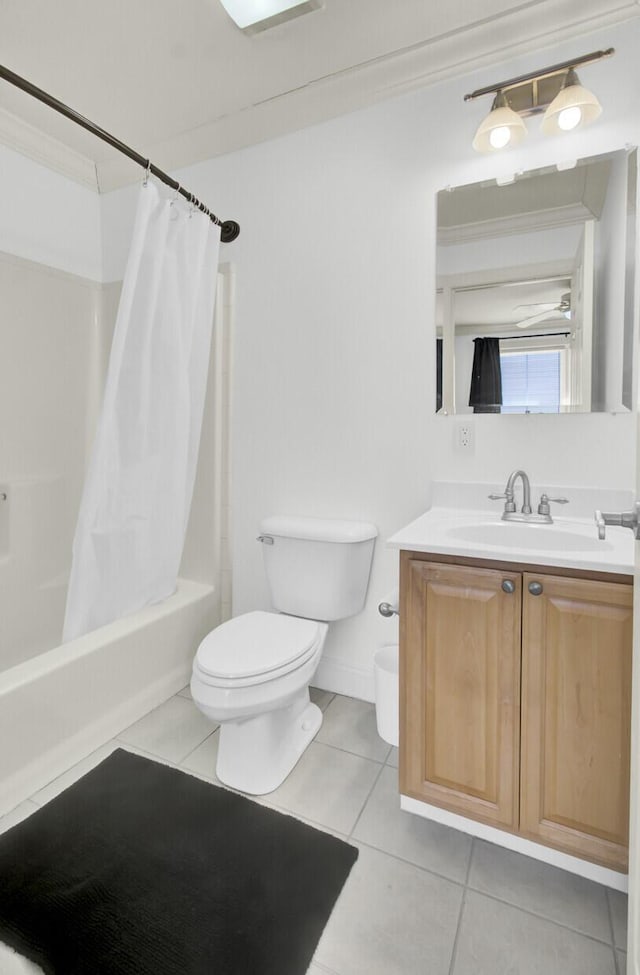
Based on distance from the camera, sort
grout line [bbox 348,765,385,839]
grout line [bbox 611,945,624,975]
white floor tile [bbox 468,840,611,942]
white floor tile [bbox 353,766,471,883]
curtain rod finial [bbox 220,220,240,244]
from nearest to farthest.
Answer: grout line [bbox 611,945,624,975] < white floor tile [bbox 468,840,611,942] < white floor tile [bbox 353,766,471,883] < grout line [bbox 348,765,385,839] < curtain rod finial [bbox 220,220,240,244]

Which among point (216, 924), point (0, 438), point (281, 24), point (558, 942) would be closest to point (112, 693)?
point (216, 924)

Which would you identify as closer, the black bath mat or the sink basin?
the black bath mat

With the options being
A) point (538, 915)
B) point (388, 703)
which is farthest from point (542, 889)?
point (388, 703)

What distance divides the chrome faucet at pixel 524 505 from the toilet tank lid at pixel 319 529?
0.49m

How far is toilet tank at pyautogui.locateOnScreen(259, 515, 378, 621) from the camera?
1813mm

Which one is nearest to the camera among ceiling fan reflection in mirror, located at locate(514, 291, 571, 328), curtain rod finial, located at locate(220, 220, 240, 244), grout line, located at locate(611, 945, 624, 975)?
grout line, located at locate(611, 945, 624, 975)

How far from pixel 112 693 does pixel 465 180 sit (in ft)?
7.15

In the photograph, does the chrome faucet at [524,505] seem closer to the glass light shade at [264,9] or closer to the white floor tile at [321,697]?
the white floor tile at [321,697]

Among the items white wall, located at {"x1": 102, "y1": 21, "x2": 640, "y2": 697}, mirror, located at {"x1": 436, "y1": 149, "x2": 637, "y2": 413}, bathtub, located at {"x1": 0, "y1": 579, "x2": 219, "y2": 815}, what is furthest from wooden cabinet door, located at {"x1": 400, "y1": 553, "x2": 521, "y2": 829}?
bathtub, located at {"x1": 0, "y1": 579, "x2": 219, "y2": 815}

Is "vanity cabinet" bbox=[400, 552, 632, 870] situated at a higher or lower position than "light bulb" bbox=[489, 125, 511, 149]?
lower

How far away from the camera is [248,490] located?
7.23ft

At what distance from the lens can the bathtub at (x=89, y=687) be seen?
1.45 metres

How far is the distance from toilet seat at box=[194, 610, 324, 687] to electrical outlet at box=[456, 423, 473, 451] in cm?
82

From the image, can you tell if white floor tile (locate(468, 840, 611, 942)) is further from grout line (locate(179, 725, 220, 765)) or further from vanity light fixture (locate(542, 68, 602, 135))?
vanity light fixture (locate(542, 68, 602, 135))
